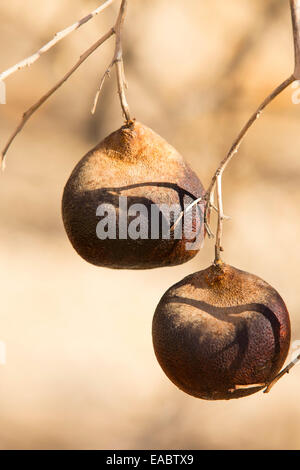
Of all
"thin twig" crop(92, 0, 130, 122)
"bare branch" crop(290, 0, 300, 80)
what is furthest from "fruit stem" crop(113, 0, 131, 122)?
"bare branch" crop(290, 0, 300, 80)

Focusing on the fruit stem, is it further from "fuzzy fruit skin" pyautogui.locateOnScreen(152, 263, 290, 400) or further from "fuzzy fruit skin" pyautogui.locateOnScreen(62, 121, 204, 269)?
"fuzzy fruit skin" pyautogui.locateOnScreen(152, 263, 290, 400)

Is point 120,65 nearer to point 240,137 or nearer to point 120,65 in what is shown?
point 120,65

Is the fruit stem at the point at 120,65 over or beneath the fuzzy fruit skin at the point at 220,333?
over

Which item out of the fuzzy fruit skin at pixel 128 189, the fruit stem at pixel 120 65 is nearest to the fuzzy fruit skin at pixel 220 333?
the fuzzy fruit skin at pixel 128 189

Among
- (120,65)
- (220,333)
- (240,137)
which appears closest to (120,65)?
(120,65)

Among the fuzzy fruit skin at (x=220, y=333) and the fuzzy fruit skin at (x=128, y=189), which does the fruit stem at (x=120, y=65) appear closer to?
the fuzzy fruit skin at (x=128, y=189)
